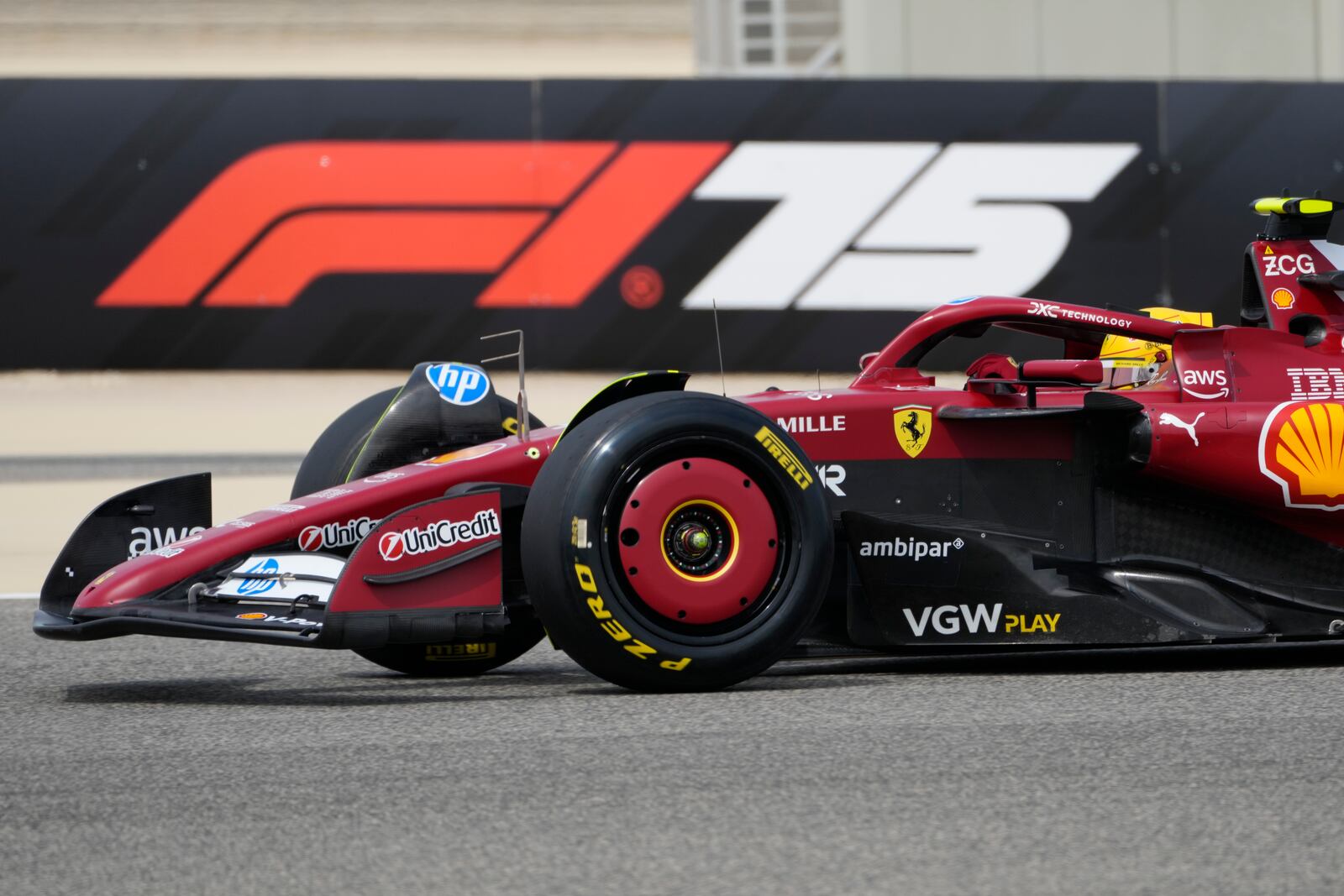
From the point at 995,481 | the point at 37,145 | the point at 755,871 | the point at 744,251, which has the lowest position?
the point at 755,871

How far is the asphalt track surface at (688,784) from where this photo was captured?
130 inches

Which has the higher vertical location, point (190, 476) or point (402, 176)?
point (402, 176)

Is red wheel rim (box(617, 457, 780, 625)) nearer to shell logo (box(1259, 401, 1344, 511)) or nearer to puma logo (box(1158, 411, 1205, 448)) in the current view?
puma logo (box(1158, 411, 1205, 448))

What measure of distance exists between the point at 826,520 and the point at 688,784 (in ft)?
4.07

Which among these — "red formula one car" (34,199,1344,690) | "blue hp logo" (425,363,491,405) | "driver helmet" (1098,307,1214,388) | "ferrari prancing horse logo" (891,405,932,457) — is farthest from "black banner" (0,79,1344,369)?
"ferrari prancing horse logo" (891,405,932,457)

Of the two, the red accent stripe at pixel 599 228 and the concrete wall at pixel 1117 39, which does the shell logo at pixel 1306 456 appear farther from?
the concrete wall at pixel 1117 39

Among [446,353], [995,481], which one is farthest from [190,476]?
[446,353]

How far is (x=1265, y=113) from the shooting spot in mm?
14078

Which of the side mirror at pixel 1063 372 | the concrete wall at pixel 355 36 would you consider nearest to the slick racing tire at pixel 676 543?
the side mirror at pixel 1063 372

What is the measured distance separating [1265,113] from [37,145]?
9056mm

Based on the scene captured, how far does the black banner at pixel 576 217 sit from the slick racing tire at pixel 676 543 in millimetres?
8816

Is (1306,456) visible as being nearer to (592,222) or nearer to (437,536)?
(437,536)

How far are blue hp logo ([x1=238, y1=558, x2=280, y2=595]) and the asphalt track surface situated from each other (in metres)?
0.32

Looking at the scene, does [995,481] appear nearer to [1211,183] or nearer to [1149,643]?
[1149,643]
